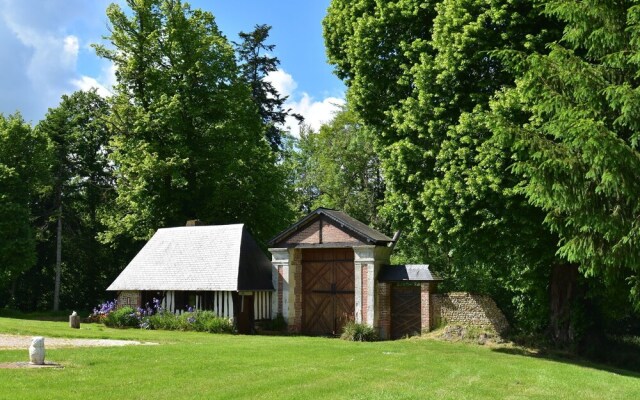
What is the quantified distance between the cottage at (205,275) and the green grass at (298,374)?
6323 mm

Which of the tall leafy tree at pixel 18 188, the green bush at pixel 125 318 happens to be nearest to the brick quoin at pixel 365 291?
the green bush at pixel 125 318

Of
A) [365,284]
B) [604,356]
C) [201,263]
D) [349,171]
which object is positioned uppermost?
A: [349,171]

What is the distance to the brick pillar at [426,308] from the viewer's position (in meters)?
24.1

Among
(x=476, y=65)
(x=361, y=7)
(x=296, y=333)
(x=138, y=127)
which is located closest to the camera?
(x=476, y=65)

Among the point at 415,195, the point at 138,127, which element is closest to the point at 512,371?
the point at 415,195

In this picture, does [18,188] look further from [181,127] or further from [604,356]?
[604,356]

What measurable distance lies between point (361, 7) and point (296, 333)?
12441 mm

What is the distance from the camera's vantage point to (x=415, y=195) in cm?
2214

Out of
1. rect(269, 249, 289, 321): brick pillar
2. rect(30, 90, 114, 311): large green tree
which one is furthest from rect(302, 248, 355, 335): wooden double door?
rect(30, 90, 114, 311): large green tree

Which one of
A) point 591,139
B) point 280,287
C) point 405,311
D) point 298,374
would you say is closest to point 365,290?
point 405,311

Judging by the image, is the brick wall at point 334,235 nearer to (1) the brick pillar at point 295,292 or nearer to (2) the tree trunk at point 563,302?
(1) the brick pillar at point 295,292

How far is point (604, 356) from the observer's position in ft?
73.8

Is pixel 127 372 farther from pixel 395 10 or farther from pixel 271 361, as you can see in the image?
pixel 395 10

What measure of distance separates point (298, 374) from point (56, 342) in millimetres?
8501
